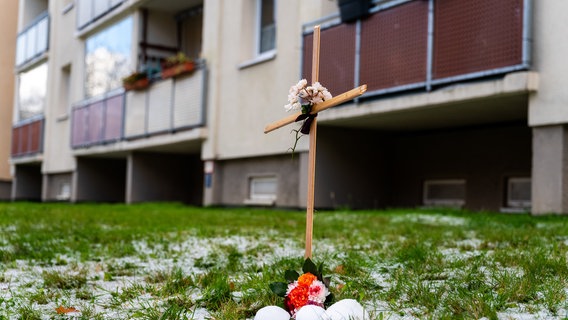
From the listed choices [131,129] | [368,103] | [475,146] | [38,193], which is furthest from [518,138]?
[38,193]

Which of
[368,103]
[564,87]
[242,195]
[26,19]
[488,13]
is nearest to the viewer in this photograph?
[564,87]

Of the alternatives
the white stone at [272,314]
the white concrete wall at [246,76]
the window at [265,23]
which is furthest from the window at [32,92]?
the white stone at [272,314]

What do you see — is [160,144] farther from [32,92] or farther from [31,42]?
[31,42]

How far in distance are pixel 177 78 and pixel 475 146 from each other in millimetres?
7189

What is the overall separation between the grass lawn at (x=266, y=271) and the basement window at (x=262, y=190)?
6007mm

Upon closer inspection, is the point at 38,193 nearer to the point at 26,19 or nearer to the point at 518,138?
the point at 26,19

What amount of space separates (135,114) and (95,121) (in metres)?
2.70

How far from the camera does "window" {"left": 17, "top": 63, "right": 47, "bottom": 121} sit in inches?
1001

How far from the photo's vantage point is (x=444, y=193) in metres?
12.2

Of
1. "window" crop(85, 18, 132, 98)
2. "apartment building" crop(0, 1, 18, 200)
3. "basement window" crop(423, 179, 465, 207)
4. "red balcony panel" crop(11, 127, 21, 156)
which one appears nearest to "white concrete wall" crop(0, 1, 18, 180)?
"apartment building" crop(0, 1, 18, 200)

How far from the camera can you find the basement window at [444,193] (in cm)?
1184

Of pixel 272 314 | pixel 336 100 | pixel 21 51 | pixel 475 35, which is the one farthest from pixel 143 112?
pixel 272 314

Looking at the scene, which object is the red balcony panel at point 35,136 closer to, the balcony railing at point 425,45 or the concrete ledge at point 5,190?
the concrete ledge at point 5,190

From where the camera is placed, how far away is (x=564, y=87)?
316 inches
